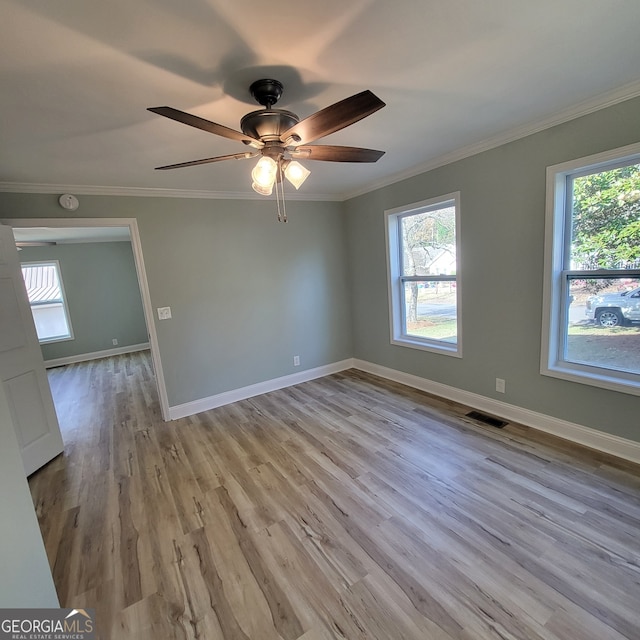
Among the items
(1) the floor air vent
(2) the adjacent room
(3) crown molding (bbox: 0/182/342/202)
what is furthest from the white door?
(1) the floor air vent

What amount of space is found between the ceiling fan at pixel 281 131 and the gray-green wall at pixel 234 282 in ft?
6.40

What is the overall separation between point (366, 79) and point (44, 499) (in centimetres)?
352

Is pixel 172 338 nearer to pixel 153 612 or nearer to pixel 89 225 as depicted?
pixel 89 225

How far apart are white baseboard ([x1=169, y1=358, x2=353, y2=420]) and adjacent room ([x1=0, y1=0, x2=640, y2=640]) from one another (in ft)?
0.12

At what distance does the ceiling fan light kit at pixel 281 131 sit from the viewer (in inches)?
53.1

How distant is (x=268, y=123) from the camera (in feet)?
5.16

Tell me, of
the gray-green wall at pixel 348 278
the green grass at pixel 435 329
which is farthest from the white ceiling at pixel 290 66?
the green grass at pixel 435 329

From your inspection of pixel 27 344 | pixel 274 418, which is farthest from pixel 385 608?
pixel 27 344

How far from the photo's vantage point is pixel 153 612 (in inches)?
57.7

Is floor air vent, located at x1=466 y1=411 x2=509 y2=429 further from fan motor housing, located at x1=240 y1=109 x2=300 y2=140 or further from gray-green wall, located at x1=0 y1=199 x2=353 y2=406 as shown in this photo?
fan motor housing, located at x1=240 y1=109 x2=300 y2=140

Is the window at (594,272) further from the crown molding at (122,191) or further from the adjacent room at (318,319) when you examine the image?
the crown molding at (122,191)

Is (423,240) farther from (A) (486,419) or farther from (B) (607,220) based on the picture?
(A) (486,419)

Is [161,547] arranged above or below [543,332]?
below

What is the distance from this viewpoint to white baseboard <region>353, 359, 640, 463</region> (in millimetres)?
2258
